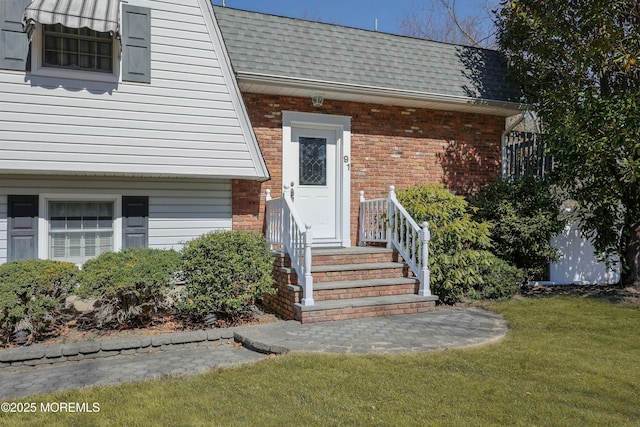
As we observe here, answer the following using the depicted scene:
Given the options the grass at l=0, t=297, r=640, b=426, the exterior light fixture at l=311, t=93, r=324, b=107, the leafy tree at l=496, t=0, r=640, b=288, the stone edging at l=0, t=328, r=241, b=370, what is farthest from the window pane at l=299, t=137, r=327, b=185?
the grass at l=0, t=297, r=640, b=426

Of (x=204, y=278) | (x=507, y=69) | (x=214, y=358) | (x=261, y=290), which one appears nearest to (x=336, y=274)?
(x=261, y=290)

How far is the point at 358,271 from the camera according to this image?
710cm

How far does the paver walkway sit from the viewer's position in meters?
4.50

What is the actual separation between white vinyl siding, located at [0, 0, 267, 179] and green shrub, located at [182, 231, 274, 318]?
119cm

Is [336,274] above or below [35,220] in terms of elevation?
below

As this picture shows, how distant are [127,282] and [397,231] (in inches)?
166

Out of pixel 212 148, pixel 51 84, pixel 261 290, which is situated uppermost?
pixel 51 84

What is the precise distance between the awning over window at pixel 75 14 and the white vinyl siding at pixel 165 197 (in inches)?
80.2

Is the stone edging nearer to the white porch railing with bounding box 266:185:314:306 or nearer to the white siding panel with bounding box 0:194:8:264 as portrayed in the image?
the white porch railing with bounding box 266:185:314:306

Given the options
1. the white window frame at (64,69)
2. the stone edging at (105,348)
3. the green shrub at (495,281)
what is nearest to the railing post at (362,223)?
the green shrub at (495,281)

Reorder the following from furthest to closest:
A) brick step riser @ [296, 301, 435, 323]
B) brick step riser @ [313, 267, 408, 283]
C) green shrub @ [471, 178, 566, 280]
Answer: green shrub @ [471, 178, 566, 280], brick step riser @ [313, 267, 408, 283], brick step riser @ [296, 301, 435, 323]

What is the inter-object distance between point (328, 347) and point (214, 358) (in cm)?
126

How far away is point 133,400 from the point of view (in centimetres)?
379

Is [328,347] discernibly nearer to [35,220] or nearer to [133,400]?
[133,400]
